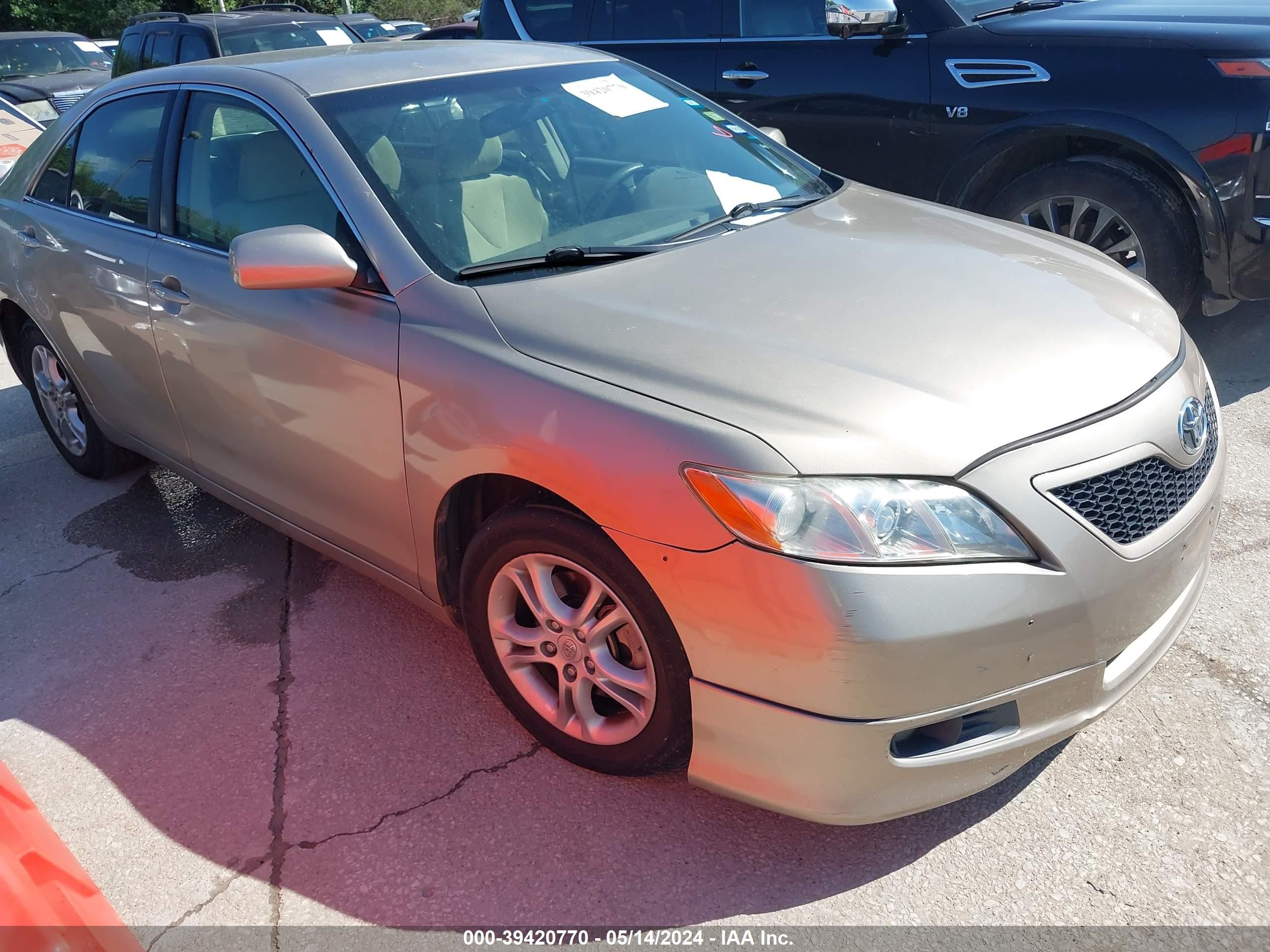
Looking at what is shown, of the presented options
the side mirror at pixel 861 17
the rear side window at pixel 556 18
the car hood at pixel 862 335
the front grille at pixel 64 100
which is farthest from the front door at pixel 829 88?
the front grille at pixel 64 100

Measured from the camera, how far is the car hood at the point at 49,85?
1068 centimetres

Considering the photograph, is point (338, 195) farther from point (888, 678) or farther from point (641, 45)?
point (641, 45)

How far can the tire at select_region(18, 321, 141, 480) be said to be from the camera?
440 centimetres

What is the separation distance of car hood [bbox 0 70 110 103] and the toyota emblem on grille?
10.8 meters

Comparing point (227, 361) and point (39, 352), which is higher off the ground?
point (227, 361)

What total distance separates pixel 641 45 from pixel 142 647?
13.7 ft

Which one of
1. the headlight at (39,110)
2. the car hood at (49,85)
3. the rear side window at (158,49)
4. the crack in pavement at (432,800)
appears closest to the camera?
the crack in pavement at (432,800)

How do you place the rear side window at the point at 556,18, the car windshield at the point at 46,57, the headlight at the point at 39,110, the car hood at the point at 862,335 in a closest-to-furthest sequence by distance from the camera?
the car hood at the point at 862,335 → the rear side window at the point at 556,18 → the headlight at the point at 39,110 → the car windshield at the point at 46,57

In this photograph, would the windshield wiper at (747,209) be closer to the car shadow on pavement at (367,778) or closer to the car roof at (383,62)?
the car roof at (383,62)

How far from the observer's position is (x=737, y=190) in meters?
3.29

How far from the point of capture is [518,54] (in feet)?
11.4

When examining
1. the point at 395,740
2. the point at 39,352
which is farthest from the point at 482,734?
the point at 39,352

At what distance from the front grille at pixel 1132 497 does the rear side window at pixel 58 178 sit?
12.3 ft

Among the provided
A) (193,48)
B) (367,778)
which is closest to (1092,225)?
(367,778)
